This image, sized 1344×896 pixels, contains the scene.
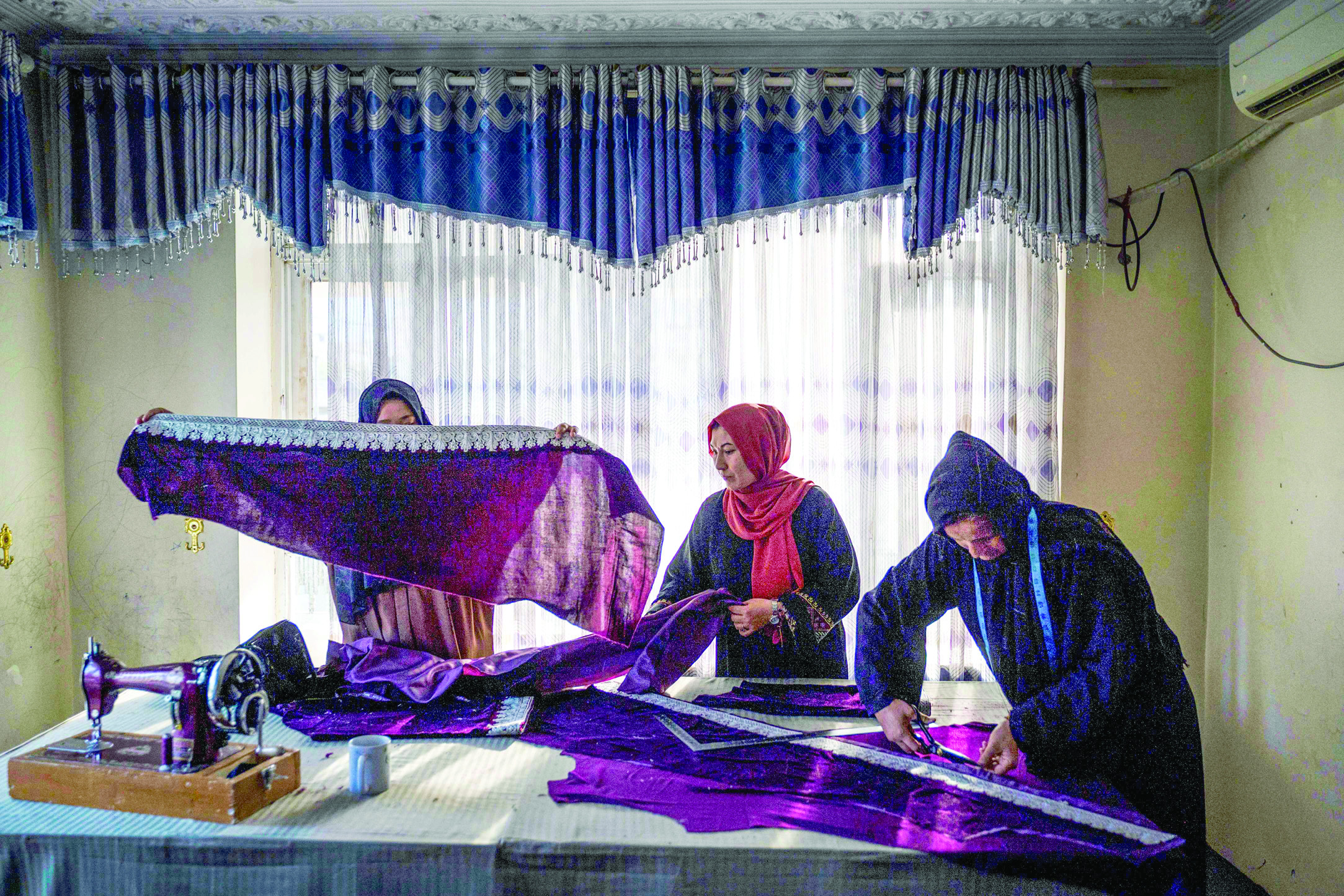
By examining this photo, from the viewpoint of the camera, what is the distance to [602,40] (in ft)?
9.43

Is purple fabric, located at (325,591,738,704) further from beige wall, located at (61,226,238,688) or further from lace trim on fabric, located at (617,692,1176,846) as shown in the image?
beige wall, located at (61,226,238,688)

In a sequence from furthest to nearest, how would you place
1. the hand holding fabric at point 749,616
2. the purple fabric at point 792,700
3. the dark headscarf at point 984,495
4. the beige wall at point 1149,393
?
the beige wall at point 1149,393 < the hand holding fabric at point 749,616 < the purple fabric at point 792,700 < the dark headscarf at point 984,495

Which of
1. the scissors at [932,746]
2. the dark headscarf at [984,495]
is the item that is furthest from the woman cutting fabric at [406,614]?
the scissors at [932,746]

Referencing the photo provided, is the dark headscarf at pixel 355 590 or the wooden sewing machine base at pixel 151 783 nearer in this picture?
the wooden sewing machine base at pixel 151 783

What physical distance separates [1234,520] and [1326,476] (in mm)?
443

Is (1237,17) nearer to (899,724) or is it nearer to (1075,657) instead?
(1075,657)

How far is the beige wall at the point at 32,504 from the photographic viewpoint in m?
2.77

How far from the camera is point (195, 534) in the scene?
9.65ft

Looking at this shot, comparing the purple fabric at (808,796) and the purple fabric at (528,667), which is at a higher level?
the purple fabric at (528,667)

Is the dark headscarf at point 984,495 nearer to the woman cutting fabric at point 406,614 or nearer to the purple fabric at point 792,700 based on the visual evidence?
the purple fabric at point 792,700

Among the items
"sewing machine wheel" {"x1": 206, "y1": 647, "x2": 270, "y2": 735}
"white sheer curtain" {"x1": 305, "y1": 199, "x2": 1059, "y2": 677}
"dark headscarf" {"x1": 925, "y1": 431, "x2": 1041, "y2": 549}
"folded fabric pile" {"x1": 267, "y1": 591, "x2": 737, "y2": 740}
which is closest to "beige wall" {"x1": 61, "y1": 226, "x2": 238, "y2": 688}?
"white sheer curtain" {"x1": 305, "y1": 199, "x2": 1059, "y2": 677}

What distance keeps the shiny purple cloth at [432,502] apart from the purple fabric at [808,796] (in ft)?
1.57

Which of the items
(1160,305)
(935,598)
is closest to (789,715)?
(935,598)

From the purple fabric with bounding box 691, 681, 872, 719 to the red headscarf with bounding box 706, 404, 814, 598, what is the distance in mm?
423
